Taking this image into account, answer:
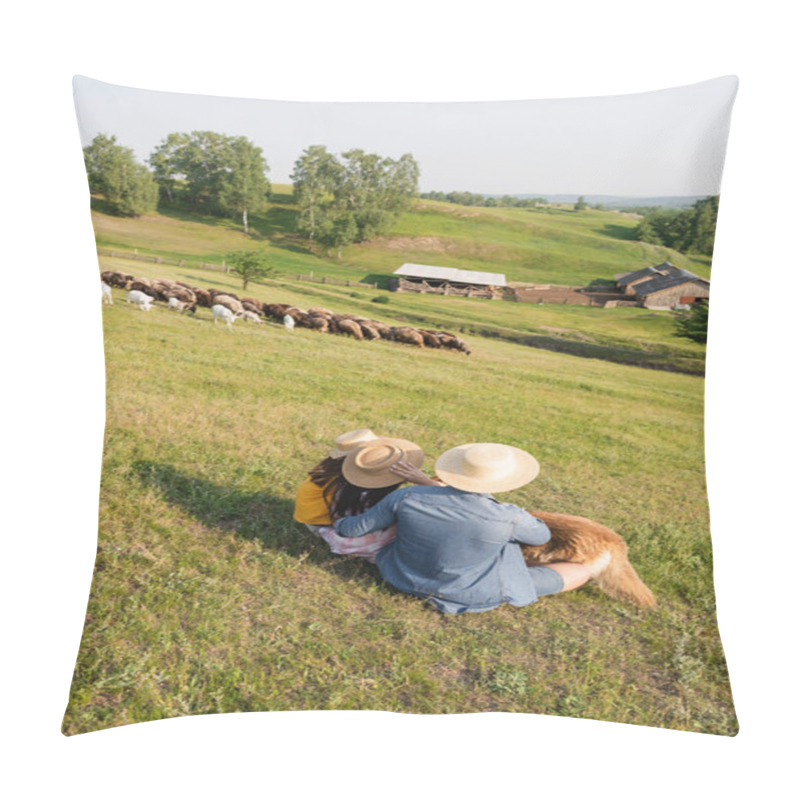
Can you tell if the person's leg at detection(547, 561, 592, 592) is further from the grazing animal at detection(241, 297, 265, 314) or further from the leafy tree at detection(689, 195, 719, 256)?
the grazing animal at detection(241, 297, 265, 314)

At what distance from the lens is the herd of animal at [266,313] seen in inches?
130

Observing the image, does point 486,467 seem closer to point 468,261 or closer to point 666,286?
point 468,261

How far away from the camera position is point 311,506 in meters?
3.19

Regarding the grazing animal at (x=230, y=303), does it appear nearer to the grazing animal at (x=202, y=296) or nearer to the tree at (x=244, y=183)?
the grazing animal at (x=202, y=296)

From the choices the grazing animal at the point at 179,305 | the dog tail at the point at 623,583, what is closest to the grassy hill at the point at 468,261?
the grazing animal at the point at 179,305

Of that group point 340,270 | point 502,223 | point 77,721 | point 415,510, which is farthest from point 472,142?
point 77,721

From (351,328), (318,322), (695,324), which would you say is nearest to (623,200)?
(695,324)

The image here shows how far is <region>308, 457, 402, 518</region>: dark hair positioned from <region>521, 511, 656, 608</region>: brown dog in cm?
70

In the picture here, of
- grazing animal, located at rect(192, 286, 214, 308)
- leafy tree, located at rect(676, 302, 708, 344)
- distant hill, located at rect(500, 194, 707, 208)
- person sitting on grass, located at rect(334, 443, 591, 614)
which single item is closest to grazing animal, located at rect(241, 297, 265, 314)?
grazing animal, located at rect(192, 286, 214, 308)

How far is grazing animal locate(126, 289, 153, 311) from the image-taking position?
129 inches

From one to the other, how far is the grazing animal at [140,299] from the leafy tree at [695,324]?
8.05 feet

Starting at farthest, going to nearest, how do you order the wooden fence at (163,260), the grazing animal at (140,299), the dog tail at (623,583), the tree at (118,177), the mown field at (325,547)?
the grazing animal at (140,299) → the wooden fence at (163,260) → the tree at (118,177) → the dog tail at (623,583) → the mown field at (325,547)

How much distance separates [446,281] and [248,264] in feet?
3.11

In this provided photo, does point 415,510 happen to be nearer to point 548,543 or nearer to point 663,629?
point 548,543
